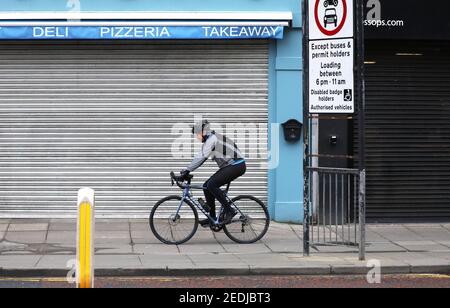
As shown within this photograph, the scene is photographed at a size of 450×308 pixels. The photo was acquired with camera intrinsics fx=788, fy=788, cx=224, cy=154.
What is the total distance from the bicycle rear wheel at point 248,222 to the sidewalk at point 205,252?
0.57 ft

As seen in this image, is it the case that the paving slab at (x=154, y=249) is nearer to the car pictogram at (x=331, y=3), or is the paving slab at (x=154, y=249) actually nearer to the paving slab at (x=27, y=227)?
the paving slab at (x=27, y=227)

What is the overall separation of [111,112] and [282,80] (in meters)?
3.19

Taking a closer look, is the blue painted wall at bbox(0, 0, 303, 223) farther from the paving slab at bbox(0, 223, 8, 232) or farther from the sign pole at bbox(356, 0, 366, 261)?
the paving slab at bbox(0, 223, 8, 232)

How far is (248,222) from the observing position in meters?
12.1

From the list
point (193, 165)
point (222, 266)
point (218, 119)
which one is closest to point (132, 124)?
point (218, 119)

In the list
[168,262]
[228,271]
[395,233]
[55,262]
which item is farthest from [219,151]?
[395,233]

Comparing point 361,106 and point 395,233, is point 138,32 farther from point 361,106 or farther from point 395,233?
point 395,233

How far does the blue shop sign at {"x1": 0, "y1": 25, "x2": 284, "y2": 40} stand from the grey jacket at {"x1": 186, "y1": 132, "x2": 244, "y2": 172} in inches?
108

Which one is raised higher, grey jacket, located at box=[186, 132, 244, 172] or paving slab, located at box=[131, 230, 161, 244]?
grey jacket, located at box=[186, 132, 244, 172]

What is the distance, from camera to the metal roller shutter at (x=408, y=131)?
1478 cm

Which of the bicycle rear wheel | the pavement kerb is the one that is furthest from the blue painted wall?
the pavement kerb

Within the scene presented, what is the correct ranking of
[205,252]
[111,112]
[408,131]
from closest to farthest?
[205,252], [111,112], [408,131]

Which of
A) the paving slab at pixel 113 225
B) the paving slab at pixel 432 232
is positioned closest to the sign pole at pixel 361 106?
the paving slab at pixel 432 232

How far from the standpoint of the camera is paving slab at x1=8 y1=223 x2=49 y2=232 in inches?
530
